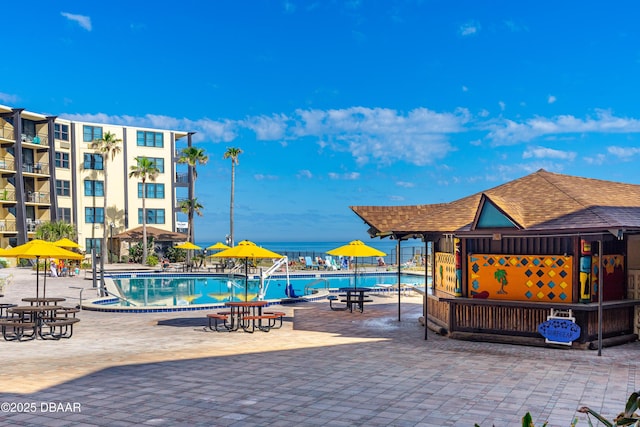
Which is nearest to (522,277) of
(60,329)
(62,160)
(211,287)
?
(60,329)

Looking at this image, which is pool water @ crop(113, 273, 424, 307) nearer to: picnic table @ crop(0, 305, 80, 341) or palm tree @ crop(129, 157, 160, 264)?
picnic table @ crop(0, 305, 80, 341)

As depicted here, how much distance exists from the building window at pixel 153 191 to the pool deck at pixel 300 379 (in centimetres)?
4101

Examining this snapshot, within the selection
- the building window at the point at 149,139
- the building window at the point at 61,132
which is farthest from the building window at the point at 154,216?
the building window at the point at 61,132

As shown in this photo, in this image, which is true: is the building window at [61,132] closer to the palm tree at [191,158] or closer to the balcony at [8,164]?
the balcony at [8,164]

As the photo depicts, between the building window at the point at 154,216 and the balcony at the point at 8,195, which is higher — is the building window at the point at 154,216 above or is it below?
below

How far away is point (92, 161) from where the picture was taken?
168 ft

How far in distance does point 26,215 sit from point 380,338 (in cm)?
4277

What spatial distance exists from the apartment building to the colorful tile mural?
119ft

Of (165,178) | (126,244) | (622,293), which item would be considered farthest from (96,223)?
(622,293)

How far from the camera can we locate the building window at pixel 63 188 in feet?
164

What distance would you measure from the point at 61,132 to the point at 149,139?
7.96 meters

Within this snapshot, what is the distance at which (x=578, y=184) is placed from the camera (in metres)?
15.8

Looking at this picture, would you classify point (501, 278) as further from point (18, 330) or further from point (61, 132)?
point (61, 132)

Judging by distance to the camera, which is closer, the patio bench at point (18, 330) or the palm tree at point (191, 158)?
the patio bench at point (18, 330)
